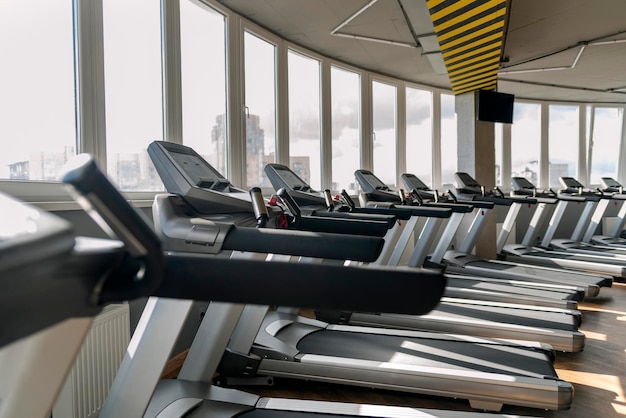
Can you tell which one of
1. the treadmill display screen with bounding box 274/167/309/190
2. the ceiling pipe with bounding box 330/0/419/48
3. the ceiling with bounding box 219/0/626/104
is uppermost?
the ceiling with bounding box 219/0/626/104

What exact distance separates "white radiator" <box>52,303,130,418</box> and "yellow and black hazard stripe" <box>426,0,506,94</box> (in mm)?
3138

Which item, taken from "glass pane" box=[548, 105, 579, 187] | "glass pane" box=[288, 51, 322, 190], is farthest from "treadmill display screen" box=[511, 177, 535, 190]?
"glass pane" box=[288, 51, 322, 190]

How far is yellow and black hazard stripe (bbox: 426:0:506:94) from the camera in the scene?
3.63 metres

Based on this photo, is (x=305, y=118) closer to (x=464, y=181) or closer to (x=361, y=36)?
(x=361, y=36)

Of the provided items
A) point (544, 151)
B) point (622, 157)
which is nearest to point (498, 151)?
point (544, 151)

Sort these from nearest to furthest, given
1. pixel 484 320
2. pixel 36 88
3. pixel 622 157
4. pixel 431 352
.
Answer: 1. pixel 36 88
2. pixel 431 352
3. pixel 484 320
4. pixel 622 157

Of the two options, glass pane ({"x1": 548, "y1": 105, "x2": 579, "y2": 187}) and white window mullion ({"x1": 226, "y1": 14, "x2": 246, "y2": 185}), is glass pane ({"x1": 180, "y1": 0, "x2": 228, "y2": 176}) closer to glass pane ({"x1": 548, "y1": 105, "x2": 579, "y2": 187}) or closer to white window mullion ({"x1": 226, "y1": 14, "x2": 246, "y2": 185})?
white window mullion ({"x1": 226, "y1": 14, "x2": 246, "y2": 185})

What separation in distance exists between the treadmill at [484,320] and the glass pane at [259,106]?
1144mm

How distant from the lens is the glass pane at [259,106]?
431 cm

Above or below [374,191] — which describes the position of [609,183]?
above

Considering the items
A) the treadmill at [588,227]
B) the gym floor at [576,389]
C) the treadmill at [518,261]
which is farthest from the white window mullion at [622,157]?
the gym floor at [576,389]

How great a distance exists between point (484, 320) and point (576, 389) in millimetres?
794

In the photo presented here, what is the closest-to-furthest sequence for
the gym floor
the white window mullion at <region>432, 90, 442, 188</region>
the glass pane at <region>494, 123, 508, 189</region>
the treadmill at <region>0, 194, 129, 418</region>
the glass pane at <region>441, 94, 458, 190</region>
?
1. the treadmill at <region>0, 194, 129, 418</region>
2. the gym floor
3. the white window mullion at <region>432, 90, 442, 188</region>
4. the glass pane at <region>441, 94, 458, 190</region>
5. the glass pane at <region>494, 123, 508, 189</region>

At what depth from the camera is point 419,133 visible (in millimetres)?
7121
